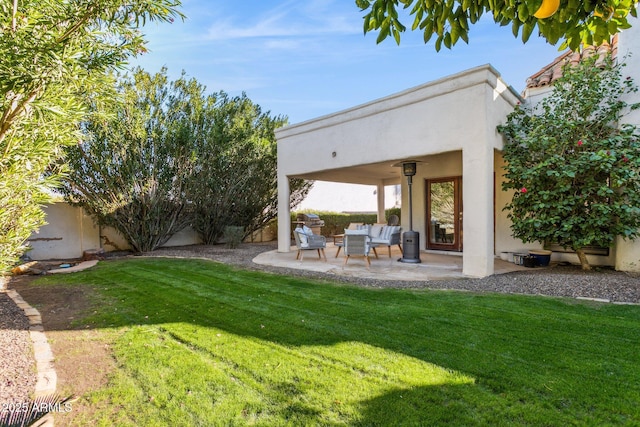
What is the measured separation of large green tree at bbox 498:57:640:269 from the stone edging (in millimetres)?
8002

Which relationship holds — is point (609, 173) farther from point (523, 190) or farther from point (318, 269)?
point (318, 269)

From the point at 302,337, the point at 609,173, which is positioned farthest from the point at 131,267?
the point at 609,173

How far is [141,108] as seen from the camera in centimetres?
1056

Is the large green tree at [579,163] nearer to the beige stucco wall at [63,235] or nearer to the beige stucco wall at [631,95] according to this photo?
the beige stucco wall at [631,95]

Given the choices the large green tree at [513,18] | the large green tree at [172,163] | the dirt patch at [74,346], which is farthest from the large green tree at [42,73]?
the large green tree at [172,163]

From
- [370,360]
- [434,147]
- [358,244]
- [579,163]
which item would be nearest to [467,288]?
[358,244]

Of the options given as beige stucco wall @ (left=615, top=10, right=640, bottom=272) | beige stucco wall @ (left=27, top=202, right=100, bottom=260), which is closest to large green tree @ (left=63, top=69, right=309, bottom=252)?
beige stucco wall @ (left=27, top=202, right=100, bottom=260)

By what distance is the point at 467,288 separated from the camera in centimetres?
598

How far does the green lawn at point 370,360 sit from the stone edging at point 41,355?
0.52 m

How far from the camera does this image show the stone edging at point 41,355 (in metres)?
2.84

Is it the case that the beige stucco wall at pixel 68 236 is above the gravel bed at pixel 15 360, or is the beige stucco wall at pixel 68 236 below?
above

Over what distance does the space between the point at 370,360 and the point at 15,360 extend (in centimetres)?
363

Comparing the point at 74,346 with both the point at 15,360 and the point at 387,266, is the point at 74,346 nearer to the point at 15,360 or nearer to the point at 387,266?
the point at 15,360

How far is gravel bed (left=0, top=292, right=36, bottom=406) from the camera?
271 centimetres
